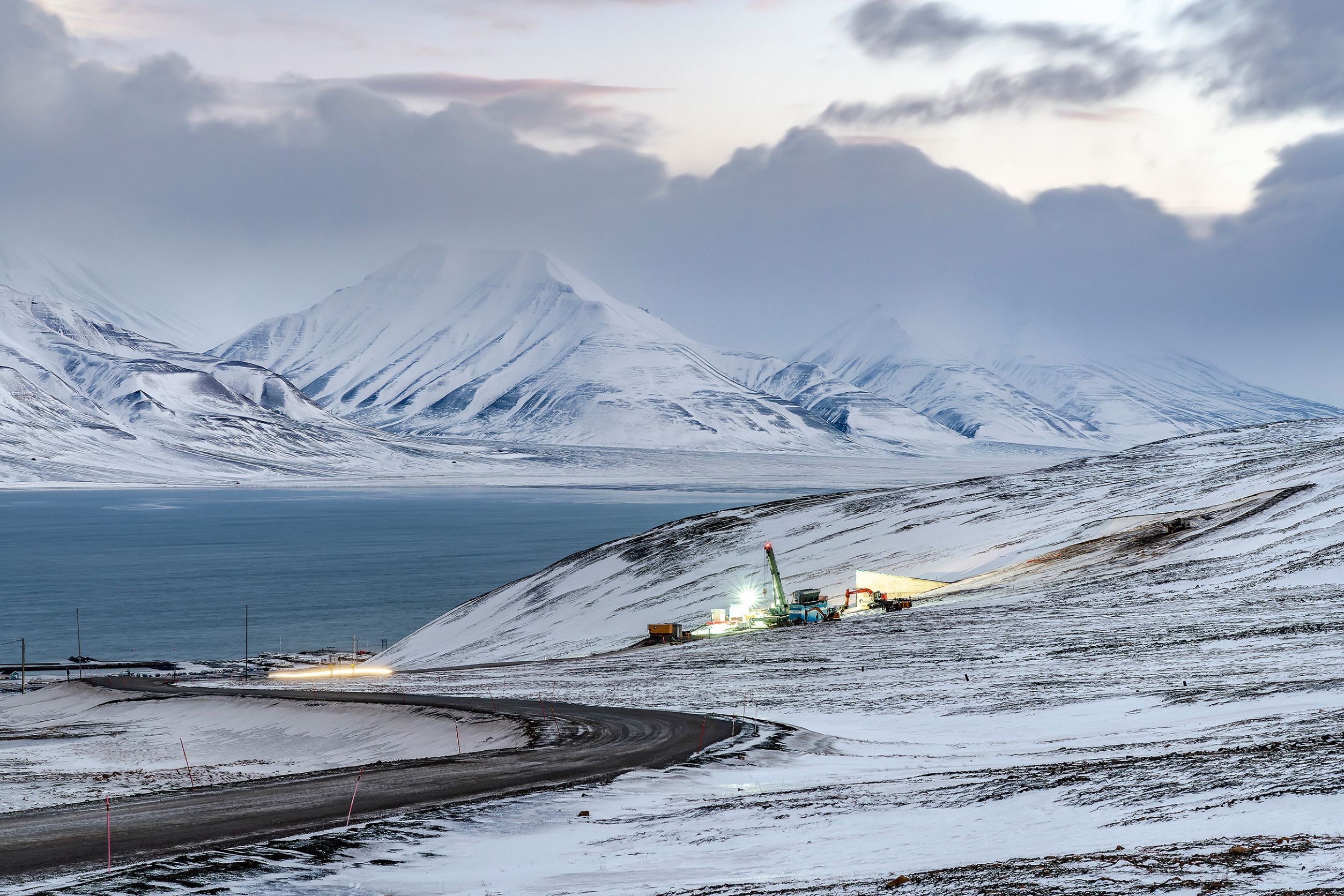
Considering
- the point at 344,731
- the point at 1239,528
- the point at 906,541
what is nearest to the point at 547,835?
the point at 344,731

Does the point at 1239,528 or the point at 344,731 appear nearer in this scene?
the point at 344,731

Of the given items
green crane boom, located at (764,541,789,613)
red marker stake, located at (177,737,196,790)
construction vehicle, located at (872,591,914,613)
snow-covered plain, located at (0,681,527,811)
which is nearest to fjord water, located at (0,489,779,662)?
green crane boom, located at (764,541,789,613)

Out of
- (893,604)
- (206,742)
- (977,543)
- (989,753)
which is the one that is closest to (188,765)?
(206,742)

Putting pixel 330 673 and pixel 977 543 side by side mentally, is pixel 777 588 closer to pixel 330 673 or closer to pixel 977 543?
pixel 977 543

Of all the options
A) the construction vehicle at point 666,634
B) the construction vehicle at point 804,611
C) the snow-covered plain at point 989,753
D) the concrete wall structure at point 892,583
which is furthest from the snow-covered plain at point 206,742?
the concrete wall structure at point 892,583

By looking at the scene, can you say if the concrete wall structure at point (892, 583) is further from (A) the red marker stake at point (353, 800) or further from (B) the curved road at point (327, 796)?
(A) the red marker stake at point (353, 800)

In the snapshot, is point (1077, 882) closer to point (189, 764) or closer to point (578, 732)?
point (578, 732)
